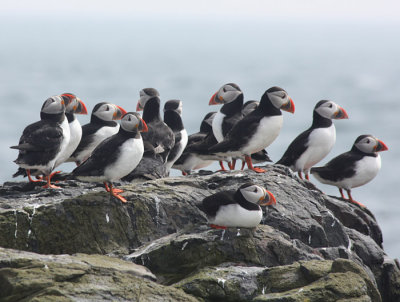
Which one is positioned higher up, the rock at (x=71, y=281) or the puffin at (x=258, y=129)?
the puffin at (x=258, y=129)

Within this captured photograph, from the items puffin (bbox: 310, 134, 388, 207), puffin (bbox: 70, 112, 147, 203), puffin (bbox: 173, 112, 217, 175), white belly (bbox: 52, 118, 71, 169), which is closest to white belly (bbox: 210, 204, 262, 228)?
puffin (bbox: 70, 112, 147, 203)

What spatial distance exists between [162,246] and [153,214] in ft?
2.94

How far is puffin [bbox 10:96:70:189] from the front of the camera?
911cm

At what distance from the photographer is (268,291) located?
21.8 feet

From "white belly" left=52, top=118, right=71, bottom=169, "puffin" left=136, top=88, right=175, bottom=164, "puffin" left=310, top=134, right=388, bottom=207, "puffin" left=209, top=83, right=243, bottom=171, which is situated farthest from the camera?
"puffin" left=209, top=83, right=243, bottom=171

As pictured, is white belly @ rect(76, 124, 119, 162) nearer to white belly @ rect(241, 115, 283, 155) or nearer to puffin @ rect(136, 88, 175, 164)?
puffin @ rect(136, 88, 175, 164)

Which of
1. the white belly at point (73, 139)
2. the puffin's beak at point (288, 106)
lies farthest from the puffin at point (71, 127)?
the puffin's beak at point (288, 106)

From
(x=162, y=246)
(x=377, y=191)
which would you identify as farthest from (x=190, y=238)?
(x=377, y=191)

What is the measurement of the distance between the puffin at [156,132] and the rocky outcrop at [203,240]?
160cm

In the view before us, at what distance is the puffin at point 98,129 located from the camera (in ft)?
36.0

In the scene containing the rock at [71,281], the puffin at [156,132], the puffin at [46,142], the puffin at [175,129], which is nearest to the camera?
the rock at [71,281]

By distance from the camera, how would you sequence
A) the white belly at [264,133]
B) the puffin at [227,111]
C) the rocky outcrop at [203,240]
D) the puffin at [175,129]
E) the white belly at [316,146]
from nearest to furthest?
the rocky outcrop at [203,240] < the white belly at [264,133] < the white belly at [316,146] < the puffin at [227,111] < the puffin at [175,129]

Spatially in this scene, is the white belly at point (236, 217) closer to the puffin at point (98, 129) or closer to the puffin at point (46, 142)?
the puffin at point (46, 142)

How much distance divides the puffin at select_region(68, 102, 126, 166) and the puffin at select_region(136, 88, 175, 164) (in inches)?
19.6
